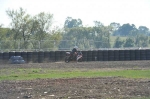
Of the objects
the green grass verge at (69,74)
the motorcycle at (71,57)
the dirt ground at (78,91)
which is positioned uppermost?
the motorcycle at (71,57)

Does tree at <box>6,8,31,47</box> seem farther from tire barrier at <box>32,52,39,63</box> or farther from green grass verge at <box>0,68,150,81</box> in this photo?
green grass verge at <box>0,68,150,81</box>

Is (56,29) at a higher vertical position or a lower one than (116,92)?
higher

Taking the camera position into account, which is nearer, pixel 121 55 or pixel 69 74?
pixel 69 74

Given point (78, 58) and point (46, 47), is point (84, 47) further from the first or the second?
point (78, 58)

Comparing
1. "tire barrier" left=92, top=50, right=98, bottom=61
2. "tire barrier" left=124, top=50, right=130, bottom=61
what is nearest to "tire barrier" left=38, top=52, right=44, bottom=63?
"tire barrier" left=92, top=50, right=98, bottom=61

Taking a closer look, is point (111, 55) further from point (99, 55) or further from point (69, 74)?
point (69, 74)

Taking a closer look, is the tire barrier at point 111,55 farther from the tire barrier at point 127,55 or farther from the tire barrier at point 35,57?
the tire barrier at point 35,57

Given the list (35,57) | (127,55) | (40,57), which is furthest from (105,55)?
(35,57)

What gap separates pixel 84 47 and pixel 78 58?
15.5 meters

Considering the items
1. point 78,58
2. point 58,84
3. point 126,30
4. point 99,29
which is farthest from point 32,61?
point 126,30

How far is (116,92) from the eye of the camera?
51.4 ft

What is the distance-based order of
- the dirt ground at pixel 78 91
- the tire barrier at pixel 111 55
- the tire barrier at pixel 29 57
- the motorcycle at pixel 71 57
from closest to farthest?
the dirt ground at pixel 78 91 → the motorcycle at pixel 71 57 → the tire barrier at pixel 29 57 → the tire barrier at pixel 111 55

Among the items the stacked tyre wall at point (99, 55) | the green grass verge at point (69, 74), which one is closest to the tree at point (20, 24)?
the stacked tyre wall at point (99, 55)

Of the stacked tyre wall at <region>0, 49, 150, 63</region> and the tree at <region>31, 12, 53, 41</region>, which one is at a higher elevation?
the tree at <region>31, 12, 53, 41</region>
